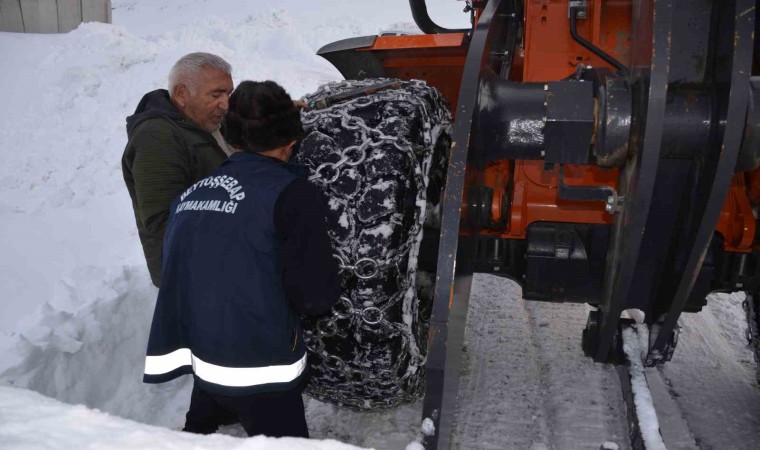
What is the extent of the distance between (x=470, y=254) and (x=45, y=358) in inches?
99.4

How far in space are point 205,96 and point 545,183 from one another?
1638mm

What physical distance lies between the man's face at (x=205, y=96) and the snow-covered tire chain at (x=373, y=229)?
0.90m

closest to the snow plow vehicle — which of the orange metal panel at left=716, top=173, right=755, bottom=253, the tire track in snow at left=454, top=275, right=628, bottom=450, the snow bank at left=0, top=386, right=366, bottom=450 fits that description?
the orange metal panel at left=716, top=173, right=755, bottom=253

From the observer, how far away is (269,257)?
199 centimetres

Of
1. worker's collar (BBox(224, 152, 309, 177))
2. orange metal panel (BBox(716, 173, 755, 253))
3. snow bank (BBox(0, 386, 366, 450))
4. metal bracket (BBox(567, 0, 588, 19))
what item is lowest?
snow bank (BBox(0, 386, 366, 450))

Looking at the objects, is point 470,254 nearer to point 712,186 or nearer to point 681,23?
point 712,186

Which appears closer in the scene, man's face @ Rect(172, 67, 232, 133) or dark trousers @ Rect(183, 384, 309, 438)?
dark trousers @ Rect(183, 384, 309, 438)

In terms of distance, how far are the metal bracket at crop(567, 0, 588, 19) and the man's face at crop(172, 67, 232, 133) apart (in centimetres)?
160

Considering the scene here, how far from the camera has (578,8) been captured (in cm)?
267

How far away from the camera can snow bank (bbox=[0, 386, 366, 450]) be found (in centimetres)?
119

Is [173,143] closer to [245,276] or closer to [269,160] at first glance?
[269,160]

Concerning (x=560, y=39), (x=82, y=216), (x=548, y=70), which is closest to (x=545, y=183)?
(x=548, y=70)

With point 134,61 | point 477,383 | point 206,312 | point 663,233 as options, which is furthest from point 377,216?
point 134,61

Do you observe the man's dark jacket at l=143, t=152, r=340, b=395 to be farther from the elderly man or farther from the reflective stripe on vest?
the elderly man
